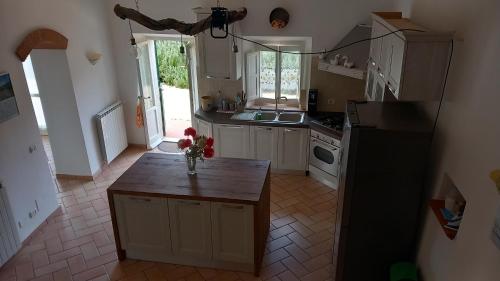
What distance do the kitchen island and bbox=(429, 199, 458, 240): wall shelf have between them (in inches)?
58.9

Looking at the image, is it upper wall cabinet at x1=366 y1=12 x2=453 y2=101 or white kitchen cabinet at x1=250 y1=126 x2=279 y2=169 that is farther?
white kitchen cabinet at x1=250 y1=126 x2=279 y2=169

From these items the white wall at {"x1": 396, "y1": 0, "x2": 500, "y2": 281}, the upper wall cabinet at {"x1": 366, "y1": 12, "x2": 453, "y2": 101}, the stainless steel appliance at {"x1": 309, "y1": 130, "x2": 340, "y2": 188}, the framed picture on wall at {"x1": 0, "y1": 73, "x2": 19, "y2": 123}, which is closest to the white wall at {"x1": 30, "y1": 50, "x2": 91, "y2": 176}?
the framed picture on wall at {"x1": 0, "y1": 73, "x2": 19, "y2": 123}

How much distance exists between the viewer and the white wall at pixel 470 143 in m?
2.06

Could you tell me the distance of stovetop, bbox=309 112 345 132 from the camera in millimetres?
5361

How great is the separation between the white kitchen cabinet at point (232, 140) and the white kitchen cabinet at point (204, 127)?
9 cm

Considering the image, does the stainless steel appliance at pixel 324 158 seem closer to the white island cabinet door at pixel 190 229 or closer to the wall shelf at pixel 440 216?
the white island cabinet door at pixel 190 229

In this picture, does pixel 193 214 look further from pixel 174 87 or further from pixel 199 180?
pixel 174 87

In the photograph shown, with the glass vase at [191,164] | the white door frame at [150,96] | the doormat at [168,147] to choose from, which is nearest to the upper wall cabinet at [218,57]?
the white door frame at [150,96]

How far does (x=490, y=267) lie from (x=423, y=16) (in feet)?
7.93

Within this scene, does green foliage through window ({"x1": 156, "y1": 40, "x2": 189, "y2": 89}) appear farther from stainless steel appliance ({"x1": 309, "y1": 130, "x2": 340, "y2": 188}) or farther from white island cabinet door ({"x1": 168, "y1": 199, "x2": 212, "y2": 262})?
white island cabinet door ({"x1": 168, "y1": 199, "x2": 212, "y2": 262})

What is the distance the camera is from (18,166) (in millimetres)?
4340

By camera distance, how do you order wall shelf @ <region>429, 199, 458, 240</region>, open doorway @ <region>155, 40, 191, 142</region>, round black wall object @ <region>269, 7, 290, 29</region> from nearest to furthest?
1. wall shelf @ <region>429, 199, 458, 240</region>
2. round black wall object @ <region>269, 7, 290, 29</region>
3. open doorway @ <region>155, 40, 191, 142</region>

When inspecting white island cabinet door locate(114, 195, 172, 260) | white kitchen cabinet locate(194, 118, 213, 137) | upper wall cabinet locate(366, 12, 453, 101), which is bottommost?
white island cabinet door locate(114, 195, 172, 260)

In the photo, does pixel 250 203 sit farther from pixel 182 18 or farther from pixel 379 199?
Result: pixel 182 18
